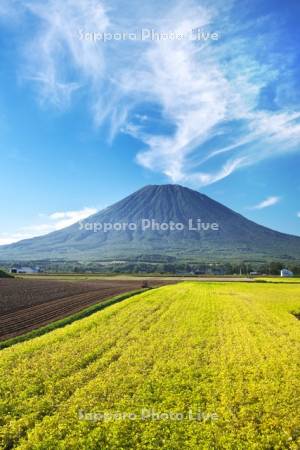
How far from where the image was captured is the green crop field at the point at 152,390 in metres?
9.59

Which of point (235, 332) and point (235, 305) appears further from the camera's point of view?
point (235, 305)

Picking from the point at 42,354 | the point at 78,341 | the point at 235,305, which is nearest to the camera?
the point at 42,354

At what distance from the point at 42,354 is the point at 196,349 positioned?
21.8 ft

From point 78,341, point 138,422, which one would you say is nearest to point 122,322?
point 78,341

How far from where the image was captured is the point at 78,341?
1934 centimetres

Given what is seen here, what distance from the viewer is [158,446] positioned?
911 cm

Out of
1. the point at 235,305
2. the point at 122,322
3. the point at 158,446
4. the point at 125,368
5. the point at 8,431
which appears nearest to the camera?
the point at 158,446

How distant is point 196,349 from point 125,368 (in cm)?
412

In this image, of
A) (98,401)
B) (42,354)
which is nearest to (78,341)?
(42,354)

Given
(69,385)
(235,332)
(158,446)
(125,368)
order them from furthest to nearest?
(235,332) < (125,368) < (69,385) < (158,446)

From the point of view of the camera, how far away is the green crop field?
9586 millimetres

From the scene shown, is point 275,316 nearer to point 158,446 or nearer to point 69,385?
point 69,385

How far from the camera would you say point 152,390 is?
12.5 meters

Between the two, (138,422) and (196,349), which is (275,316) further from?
(138,422)
